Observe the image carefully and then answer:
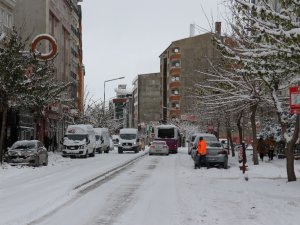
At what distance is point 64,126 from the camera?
82.1 metres

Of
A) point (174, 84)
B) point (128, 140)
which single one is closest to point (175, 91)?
point (174, 84)

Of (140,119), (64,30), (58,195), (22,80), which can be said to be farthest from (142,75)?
(58,195)

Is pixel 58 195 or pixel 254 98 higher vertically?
pixel 254 98

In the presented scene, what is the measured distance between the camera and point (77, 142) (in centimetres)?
4647

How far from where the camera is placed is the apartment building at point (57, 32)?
64875mm

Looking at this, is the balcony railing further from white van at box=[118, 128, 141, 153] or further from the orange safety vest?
the orange safety vest

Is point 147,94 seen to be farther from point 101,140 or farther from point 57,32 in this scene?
point 101,140

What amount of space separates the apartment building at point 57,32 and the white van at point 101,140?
429 centimetres

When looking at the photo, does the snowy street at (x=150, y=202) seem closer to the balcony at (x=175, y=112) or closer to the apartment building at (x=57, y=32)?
the apartment building at (x=57, y=32)

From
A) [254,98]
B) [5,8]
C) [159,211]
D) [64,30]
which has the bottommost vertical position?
[159,211]

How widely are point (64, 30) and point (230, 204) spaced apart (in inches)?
2780

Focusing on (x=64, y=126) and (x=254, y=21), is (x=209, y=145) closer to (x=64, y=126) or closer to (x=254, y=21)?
(x=254, y=21)

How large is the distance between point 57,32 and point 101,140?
786 inches

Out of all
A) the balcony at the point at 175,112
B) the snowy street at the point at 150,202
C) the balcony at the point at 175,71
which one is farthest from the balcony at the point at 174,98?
the snowy street at the point at 150,202
